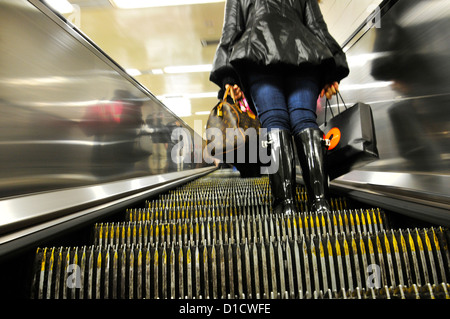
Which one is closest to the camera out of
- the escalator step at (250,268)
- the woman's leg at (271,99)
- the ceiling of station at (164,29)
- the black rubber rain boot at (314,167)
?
the escalator step at (250,268)

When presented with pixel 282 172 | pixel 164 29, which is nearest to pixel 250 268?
pixel 282 172

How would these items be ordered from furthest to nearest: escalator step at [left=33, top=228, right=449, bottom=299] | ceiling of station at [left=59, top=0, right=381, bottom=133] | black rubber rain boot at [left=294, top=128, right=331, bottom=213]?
ceiling of station at [left=59, top=0, right=381, bottom=133]
black rubber rain boot at [left=294, top=128, right=331, bottom=213]
escalator step at [left=33, top=228, right=449, bottom=299]

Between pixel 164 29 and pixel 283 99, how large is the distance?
16.1 ft

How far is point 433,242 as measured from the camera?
86cm

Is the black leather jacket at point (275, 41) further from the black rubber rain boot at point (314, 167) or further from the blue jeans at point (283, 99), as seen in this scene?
the black rubber rain boot at point (314, 167)

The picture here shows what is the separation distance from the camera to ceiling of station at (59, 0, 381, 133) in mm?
4262

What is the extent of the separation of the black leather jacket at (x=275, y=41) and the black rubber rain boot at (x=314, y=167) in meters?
0.43

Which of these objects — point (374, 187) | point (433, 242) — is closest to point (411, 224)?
point (433, 242)

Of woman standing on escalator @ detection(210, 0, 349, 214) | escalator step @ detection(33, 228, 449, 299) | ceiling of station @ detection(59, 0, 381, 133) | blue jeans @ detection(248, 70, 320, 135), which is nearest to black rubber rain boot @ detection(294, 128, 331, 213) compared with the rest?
woman standing on escalator @ detection(210, 0, 349, 214)

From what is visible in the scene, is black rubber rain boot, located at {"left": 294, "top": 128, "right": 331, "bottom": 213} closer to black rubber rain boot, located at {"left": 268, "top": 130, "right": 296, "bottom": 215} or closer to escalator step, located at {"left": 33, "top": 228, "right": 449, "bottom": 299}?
black rubber rain boot, located at {"left": 268, "top": 130, "right": 296, "bottom": 215}

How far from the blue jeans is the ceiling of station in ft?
10.3

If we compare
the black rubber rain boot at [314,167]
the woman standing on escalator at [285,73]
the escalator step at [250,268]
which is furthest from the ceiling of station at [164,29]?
the escalator step at [250,268]

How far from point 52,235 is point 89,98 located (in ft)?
4.20

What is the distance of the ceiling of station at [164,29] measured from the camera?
4.26 metres
